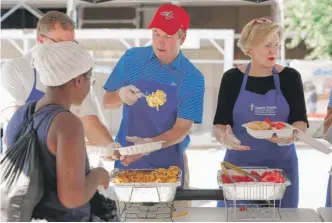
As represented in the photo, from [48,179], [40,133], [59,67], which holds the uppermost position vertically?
[59,67]

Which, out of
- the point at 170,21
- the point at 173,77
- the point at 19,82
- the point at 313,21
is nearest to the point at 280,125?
Result: the point at 173,77

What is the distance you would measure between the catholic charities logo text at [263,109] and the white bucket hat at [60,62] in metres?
1.30

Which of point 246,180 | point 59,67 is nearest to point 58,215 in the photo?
point 59,67

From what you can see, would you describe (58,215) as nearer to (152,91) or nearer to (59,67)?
(59,67)

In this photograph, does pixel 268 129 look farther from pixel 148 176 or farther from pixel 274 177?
pixel 148 176

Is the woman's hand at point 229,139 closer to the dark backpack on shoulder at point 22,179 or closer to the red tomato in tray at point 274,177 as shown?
the red tomato in tray at point 274,177

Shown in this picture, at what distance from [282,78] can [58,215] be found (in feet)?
5.15

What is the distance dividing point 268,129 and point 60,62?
1.22 m

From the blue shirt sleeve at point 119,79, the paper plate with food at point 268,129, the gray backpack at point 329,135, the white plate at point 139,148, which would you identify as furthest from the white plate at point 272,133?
the blue shirt sleeve at point 119,79

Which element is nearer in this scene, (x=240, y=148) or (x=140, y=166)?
(x=240, y=148)

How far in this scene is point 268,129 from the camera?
261cm

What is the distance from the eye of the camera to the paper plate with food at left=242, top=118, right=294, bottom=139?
2576 millimetres

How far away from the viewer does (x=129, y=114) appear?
9.52 feet

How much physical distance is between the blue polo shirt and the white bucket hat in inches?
45.6
